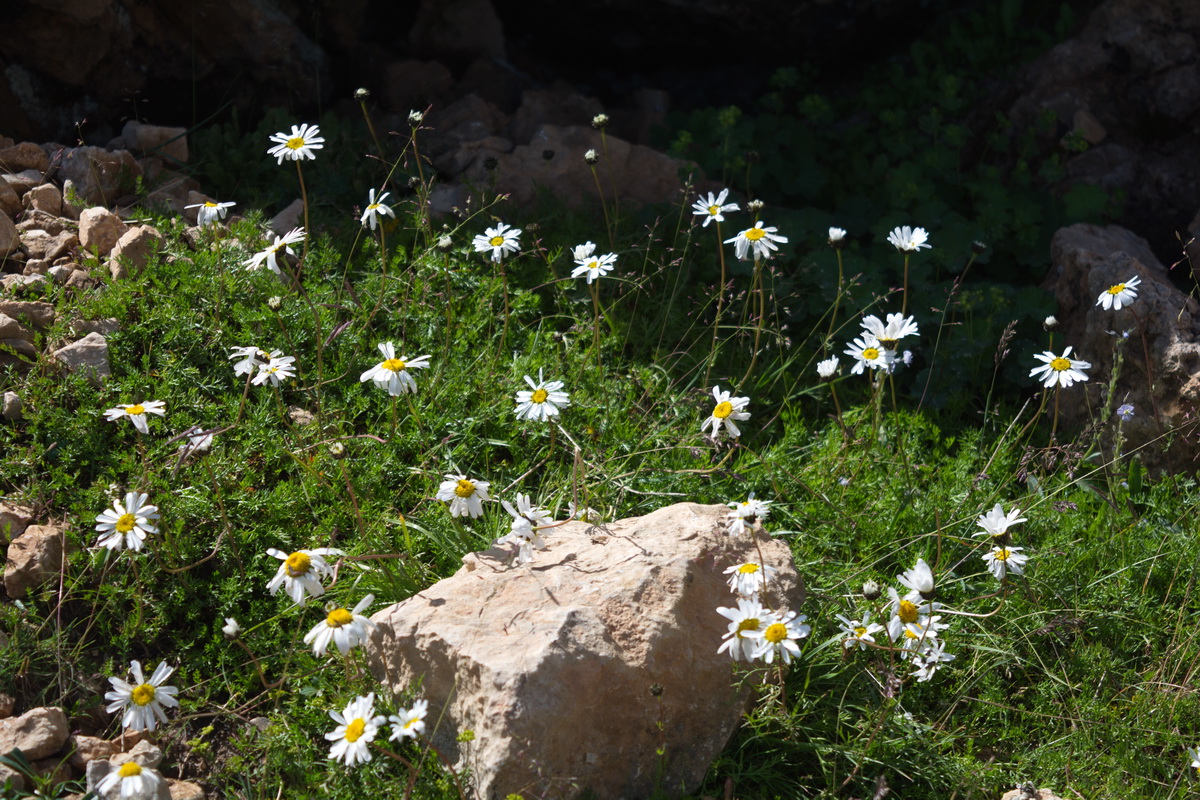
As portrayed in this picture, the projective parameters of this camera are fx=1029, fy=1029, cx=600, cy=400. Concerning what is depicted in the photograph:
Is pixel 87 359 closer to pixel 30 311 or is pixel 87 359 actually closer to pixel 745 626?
pixel 30 311

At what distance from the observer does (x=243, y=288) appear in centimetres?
401

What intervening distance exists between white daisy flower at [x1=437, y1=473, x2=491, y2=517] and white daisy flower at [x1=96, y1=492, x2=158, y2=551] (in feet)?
2.60

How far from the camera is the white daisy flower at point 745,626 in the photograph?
2545 millimetres

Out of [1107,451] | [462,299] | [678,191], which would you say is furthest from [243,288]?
[1107,451]

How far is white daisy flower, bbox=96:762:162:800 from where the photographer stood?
240cm

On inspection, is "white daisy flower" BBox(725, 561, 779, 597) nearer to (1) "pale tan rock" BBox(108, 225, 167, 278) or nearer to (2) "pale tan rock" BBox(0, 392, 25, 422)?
(2) "pale tan rock" BBox(0, 392, 25, 422)

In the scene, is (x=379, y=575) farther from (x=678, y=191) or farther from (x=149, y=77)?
(x=149, y=77)

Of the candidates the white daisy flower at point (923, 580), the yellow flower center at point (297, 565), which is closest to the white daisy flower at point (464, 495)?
the yellow flower center at point (297, 565)

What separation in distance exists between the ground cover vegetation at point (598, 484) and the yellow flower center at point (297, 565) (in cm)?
1

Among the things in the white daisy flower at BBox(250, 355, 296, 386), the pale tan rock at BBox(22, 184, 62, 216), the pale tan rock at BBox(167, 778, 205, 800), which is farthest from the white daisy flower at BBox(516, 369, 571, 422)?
the pale tan rock at BBox(22, 184, 62, 216)

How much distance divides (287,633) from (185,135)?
2804mm

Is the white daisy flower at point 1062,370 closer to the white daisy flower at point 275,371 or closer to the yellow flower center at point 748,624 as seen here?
the yellow flower center at point 748,624

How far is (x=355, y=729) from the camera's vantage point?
2498 millimetres

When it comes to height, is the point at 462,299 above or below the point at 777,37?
below
